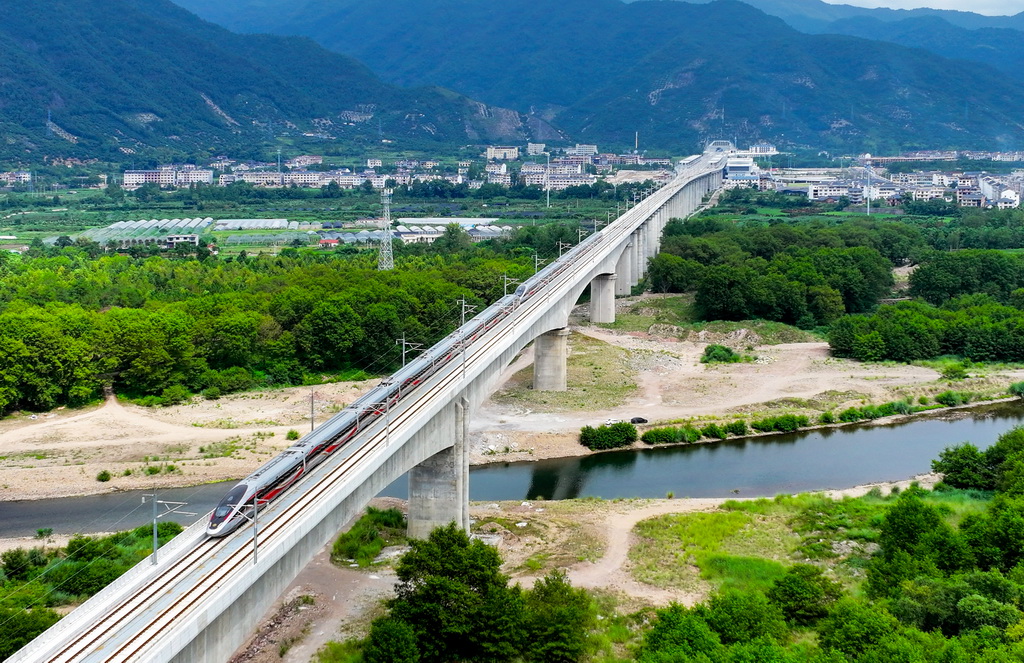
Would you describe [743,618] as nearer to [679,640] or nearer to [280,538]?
[679,640]

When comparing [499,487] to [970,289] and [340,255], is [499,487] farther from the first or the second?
[340,255]

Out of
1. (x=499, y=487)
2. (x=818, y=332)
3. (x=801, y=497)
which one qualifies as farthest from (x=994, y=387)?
(x=499, y=487)

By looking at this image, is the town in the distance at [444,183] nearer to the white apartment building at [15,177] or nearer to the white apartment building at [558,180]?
the white apartment building at [15,177]

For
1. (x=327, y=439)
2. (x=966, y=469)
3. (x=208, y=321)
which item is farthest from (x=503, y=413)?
(x=327, y=439)

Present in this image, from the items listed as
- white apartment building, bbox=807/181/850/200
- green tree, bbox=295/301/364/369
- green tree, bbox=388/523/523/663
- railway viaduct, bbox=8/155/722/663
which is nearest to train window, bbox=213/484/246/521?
railway viaduct, bbox=8/155/722/663

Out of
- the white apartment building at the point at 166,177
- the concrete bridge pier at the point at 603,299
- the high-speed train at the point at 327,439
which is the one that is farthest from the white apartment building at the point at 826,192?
the high-speed train at the point at 327,439
